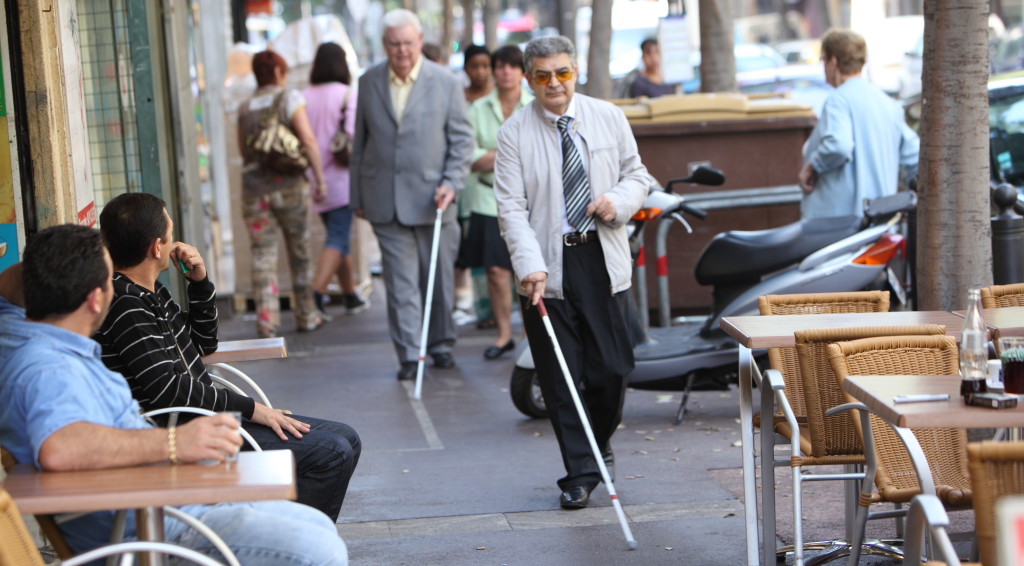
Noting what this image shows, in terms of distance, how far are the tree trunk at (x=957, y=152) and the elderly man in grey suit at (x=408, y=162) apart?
3753mm

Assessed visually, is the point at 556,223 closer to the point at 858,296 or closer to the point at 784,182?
the point at 858,296

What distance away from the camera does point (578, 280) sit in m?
5.89

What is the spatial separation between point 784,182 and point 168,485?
7801mm

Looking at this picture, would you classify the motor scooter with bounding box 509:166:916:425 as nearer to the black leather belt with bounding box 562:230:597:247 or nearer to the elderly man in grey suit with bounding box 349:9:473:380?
the black leather belt with bounding box 562:230:597:247

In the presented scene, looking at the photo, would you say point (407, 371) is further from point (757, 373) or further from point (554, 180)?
point (757, 373)

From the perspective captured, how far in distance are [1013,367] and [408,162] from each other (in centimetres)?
599

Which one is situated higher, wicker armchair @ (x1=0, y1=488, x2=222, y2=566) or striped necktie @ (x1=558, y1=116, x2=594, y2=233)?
striped necktie @ (x1=558, y1=116, x2=594, y2=233)

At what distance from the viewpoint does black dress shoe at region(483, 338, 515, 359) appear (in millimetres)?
9836

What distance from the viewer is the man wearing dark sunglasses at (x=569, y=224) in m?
5.86

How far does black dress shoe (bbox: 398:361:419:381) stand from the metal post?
12.9 feet

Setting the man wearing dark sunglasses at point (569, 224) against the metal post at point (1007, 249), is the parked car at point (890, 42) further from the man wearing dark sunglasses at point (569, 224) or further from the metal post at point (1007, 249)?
the man wearing dark sunglasses at point (569, 224)

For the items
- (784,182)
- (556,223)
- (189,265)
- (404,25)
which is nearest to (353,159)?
(404,25)

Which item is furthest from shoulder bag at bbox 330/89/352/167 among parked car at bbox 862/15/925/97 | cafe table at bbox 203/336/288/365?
parked car at bbox 862/15/925/97

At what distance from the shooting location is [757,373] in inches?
200
